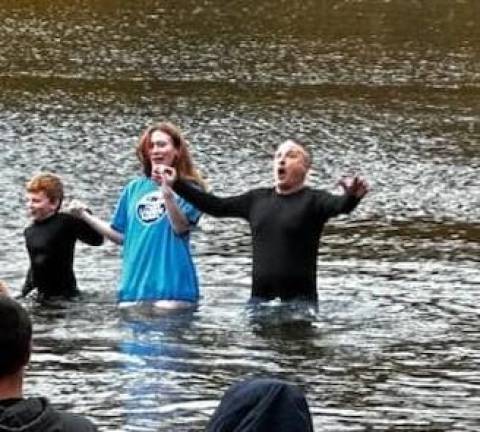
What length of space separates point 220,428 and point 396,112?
77.5ft

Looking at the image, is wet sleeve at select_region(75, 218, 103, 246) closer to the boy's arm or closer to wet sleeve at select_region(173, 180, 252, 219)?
the boy's arm

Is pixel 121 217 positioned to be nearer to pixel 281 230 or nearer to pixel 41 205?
pixel 41 205

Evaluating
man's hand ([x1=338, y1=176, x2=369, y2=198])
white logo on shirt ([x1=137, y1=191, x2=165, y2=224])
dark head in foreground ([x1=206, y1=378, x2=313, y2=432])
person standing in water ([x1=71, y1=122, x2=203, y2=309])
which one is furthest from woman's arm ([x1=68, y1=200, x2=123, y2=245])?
dark head in foreground ([x1=206, y1=378, x2=313, y2=432])

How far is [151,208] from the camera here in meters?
12.8

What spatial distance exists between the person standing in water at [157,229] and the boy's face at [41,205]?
43 cm

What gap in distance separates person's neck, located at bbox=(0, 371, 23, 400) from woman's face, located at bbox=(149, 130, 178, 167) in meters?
7.69

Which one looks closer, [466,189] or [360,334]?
[360,334]

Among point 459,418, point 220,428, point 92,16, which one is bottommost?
point 459,418

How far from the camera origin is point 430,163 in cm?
2231

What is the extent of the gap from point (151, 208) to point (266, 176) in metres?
8.55

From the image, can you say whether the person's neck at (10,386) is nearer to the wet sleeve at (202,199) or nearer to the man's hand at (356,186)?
the man's hand at (356,186)

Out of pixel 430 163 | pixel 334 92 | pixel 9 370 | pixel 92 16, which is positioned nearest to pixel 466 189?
pixel 430 163

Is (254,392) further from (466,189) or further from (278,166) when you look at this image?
(466,189)

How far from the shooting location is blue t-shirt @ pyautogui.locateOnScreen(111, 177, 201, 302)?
1271 centimetres
